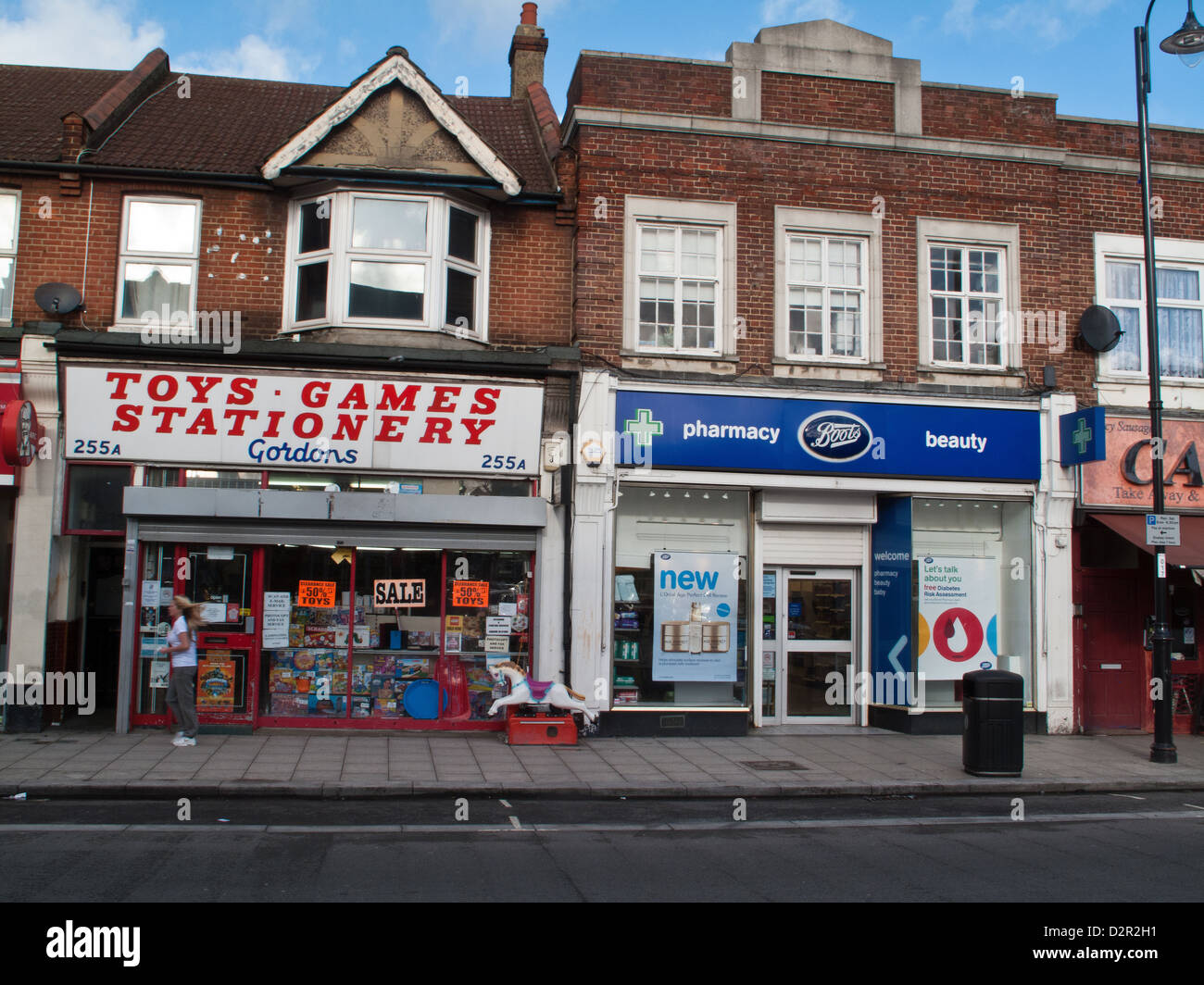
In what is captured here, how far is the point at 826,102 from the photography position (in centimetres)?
1470

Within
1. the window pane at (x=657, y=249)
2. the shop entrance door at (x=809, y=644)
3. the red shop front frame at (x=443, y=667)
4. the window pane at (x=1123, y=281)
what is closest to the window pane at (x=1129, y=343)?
the window pane at (x=1123, y=281)

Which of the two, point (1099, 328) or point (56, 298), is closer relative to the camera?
Result: point (56, 298)

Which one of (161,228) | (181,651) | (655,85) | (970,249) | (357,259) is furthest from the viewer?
(970,249)

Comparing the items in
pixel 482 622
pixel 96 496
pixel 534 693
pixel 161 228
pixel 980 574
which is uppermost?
pixel 161 228

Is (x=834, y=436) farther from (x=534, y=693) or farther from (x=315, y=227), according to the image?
(x=315, y=227)

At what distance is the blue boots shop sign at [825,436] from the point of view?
44.9 ft

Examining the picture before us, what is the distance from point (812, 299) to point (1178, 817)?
805cm

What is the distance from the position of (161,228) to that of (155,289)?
2.78 ft

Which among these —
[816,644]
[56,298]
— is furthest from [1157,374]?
[56,298]

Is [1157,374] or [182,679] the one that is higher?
[1157,374]

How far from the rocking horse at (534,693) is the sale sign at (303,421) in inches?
107

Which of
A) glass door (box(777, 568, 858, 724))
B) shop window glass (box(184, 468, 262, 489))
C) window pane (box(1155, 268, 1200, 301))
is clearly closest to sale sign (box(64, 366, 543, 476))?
shop window glass (box(184, 468, 262, 489))

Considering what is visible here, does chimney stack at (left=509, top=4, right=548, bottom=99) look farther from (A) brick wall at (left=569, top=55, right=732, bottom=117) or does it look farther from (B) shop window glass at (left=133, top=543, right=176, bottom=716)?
(B) shop window glass at (left=133, top=543, right=176, bottom=716)

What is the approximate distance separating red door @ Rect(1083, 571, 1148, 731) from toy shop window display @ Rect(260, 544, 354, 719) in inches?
413
